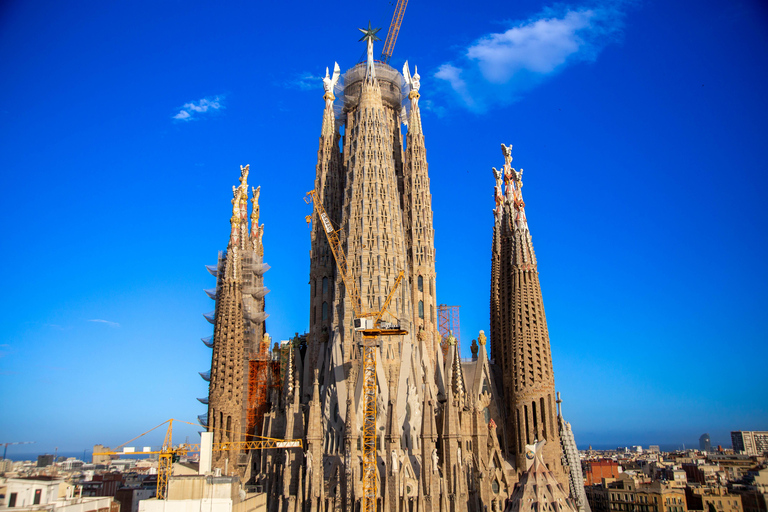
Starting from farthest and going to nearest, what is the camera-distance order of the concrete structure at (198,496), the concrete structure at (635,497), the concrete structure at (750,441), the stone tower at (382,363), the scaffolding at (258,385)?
1. the concrete structure at (750,441)
2. the concrete structure at (635,497)
3. the scaffolding at (258,385)
4. the stone tower at (382,363)
5. the concrete structure at (198,496)

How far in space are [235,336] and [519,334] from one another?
87.5ft

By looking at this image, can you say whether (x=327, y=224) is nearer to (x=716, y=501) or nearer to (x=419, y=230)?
(x=419, y=230)

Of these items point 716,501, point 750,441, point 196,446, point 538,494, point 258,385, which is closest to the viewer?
point 538,494

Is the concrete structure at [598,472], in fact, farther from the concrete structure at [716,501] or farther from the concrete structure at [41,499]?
the concrete structure at [41,499]

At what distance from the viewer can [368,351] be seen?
59844 mm

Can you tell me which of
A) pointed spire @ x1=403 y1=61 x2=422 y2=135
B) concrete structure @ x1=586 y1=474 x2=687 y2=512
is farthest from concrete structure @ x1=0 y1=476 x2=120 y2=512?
concrete structure @ x1=586 y1=474 x2=687 y2=512

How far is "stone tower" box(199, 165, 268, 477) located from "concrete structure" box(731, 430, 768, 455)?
448 ft

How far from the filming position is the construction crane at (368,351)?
5303 cm

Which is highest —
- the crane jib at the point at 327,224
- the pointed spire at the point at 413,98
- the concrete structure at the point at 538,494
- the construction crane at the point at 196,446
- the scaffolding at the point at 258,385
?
the pointed spire at the point at 413,98

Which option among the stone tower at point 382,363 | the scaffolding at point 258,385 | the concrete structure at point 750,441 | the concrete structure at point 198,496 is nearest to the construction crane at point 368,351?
the stone tower at point 382,363

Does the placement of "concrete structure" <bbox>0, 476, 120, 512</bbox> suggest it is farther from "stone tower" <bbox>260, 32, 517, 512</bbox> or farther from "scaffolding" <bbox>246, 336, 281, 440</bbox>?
"scaffolding" <bbox>246, 336, 281, 440</bbox>

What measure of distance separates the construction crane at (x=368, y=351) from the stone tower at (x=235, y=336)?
31.9 feet

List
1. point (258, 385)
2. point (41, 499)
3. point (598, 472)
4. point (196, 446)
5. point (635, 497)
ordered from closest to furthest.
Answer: point (41, 499), point (196, 446), point (258, 385), point (635, 497), point (598, 472)

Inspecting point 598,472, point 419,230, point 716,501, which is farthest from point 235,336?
point 598,472
